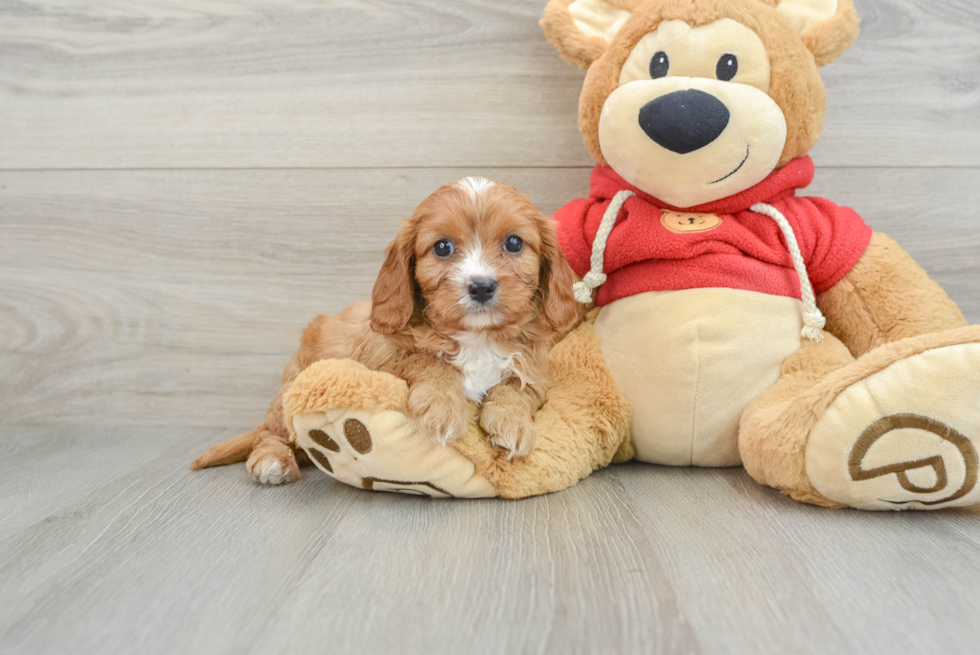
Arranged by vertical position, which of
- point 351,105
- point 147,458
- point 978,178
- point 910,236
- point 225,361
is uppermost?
point 351,105

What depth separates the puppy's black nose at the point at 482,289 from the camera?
133 centimetres

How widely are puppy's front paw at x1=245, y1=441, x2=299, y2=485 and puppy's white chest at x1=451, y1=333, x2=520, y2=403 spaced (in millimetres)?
506

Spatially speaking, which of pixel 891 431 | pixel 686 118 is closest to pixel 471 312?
pixel 686 118

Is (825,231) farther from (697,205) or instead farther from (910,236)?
(910,236)

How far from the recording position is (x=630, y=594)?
40.5 inches

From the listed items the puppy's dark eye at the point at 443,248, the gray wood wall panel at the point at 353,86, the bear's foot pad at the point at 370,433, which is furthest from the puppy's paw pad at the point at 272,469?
the gray wood wall panel at the point at 353,86

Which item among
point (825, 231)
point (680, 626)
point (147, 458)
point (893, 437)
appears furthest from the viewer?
point (147, 458)

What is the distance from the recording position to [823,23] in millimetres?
1536

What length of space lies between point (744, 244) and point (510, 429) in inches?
28.1

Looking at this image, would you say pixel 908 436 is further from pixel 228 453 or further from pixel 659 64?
pixel 228 453

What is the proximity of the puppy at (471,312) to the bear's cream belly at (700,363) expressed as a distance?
0.21 metres

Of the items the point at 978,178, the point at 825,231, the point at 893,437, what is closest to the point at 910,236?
the point at 978,178

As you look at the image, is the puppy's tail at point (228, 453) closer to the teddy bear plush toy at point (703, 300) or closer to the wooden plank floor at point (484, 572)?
the wooden plank floor at point (484, 572)

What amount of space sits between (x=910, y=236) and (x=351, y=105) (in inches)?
68.0
